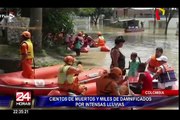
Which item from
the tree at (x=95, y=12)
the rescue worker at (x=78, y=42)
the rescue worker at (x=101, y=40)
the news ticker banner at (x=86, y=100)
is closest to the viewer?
the news ticker banner at (x=86, y=100)

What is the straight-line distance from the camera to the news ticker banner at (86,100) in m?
9.70

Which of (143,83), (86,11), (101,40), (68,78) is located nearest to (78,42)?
(101,40)

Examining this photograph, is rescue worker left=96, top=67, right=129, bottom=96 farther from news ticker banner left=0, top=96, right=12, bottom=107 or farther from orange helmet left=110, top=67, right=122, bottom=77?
news ticker banner left=0, top=96, right=12, bottom=107

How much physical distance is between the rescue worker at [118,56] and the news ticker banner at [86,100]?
53cm

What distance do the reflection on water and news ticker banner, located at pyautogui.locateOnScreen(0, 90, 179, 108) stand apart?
0.58 meters

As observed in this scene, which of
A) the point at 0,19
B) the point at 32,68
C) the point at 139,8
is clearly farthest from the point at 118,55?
the point at 0,19

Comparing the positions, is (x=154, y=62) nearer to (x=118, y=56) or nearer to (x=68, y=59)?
(x=118, y=56)

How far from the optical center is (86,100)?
9711 millimetres

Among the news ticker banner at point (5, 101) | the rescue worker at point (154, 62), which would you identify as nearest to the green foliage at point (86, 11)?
the rescue worker at point (154, 62)

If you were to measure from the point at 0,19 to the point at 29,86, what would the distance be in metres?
1.29

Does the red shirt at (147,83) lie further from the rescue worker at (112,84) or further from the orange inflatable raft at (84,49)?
the orange inflatable raft at (84,49)

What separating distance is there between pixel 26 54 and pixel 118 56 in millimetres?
1611

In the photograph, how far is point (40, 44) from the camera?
9867 millimetres

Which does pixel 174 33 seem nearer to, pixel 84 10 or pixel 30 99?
pixel 84 10
